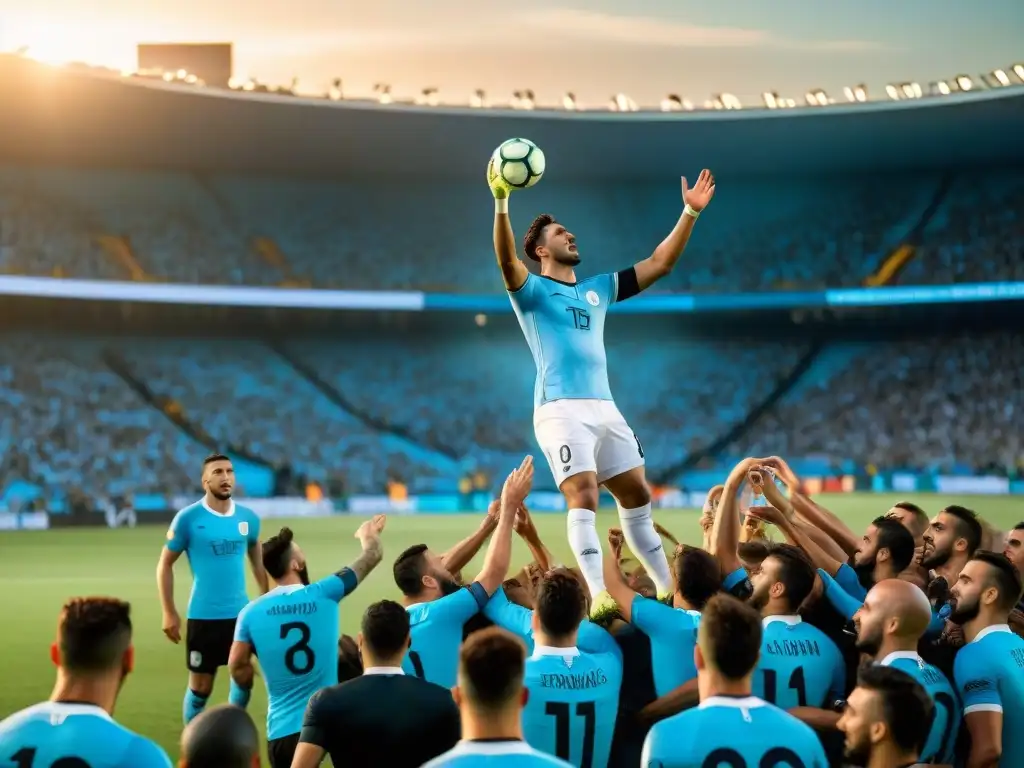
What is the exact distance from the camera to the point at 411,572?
18.7 ft

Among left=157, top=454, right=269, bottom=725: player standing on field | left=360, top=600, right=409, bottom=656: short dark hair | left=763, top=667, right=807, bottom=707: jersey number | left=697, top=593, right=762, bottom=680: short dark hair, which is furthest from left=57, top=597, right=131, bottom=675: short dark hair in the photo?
left=157, top=454, right=269, bottom=725: player standing on field

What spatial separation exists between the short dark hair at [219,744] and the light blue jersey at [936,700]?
254cm

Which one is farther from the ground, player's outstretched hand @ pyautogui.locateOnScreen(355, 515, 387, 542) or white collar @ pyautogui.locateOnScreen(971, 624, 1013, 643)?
player's outstretched hand @ pyautogui.locateOnScreen(355, 515, 387, 542)

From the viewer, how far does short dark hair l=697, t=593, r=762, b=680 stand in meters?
3.62

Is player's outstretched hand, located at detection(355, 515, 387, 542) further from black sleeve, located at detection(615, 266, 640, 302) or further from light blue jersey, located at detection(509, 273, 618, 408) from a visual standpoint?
black sleeve, located at detection(615, 266, 640, 302)

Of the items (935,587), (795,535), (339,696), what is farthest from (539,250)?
(339,696)

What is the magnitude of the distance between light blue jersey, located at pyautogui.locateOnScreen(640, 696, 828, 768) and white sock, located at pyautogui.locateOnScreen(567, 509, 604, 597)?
2899 millimetres

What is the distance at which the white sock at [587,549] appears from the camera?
6.61 m

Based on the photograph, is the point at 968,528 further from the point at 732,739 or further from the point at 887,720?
the point at 732,739

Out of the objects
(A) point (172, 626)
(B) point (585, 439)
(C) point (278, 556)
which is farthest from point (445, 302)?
(C) point (278, 556)

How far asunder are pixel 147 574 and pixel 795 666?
1603 centimetres

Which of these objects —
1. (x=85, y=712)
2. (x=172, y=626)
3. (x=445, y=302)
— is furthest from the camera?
(x=445, y=302)

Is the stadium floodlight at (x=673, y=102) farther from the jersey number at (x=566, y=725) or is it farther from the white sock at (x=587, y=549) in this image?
the jersey number at (x=566, y=725)

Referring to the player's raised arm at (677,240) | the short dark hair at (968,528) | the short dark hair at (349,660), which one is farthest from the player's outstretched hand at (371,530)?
the short dark hair at (968,528)
